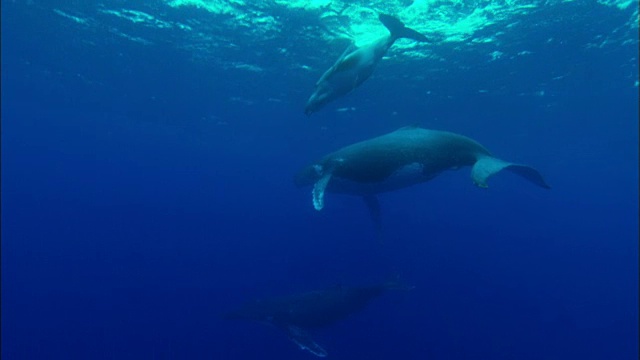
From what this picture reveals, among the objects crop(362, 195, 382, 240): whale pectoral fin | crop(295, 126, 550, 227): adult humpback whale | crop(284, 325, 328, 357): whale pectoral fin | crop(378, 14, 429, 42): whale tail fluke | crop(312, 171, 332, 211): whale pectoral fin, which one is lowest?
crop(284, 325, 328, 357): whale pectoral fin

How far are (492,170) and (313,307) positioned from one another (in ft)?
24.8

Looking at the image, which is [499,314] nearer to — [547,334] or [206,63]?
[547,334]

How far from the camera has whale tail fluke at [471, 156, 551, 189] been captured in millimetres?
6348

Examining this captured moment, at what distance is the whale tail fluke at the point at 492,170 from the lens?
635 cm

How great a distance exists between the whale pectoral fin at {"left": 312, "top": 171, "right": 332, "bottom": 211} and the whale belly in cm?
34

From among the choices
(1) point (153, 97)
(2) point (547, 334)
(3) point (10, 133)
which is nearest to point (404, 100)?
(2) point (547, 334)

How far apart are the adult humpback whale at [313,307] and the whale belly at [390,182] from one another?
15.9ft

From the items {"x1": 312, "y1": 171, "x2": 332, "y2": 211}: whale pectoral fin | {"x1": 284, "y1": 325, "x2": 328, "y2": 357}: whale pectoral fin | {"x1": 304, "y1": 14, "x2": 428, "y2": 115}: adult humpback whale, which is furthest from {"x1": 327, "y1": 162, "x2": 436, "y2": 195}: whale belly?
{"x1": 284, "y1": 325, "x2": 328, "y2": 357}: whale pectoral fin

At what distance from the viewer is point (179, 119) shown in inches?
1608

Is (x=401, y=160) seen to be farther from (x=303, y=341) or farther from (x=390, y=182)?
(x=303, y=341)

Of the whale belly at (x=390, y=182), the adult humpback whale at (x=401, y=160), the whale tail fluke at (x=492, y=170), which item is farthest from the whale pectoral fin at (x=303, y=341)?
the whale tail fluke at (x=492, y=170)

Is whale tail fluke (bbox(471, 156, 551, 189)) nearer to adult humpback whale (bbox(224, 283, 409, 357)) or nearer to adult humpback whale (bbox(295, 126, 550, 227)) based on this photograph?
adult humpback whale (bbox(295, 126, 550, 227))

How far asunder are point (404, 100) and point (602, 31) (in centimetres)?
1165

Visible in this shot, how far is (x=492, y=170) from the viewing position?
21.8 ft
